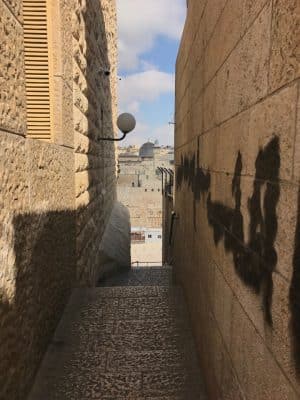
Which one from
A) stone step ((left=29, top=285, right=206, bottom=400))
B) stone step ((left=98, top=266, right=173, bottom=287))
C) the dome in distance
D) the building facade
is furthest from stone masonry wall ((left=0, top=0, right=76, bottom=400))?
the dome in distance

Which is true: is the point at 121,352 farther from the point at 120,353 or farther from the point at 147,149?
the point at 147,149

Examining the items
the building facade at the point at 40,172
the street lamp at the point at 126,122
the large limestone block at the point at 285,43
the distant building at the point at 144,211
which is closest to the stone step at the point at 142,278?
the building facade at the point at 40,172

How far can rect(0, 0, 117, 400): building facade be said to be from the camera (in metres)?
1.61

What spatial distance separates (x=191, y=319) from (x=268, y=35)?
8.40ft

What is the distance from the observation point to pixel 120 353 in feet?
8.87

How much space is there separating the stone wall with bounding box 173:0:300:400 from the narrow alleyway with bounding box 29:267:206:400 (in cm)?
38

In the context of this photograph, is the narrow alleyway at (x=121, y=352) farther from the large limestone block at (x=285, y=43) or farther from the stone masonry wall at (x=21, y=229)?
the large limestone block at (x=285, y=43)

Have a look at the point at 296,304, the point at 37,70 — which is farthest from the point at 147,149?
the point at 296,304

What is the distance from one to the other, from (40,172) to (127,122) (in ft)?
11.4

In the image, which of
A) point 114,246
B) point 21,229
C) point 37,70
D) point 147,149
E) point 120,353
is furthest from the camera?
point 147,149

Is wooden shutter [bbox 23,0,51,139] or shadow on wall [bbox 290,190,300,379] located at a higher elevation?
wooden shutter [bbox 23,0,51,139]

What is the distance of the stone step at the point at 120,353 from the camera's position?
7.47 feet

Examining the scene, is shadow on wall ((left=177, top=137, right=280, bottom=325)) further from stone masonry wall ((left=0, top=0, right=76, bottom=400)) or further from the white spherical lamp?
the white spherical lamp

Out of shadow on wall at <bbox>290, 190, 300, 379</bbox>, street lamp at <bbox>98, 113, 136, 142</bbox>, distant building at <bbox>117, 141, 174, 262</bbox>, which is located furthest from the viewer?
distant building at <bbox>117, 141, 174, 262</bbox>
